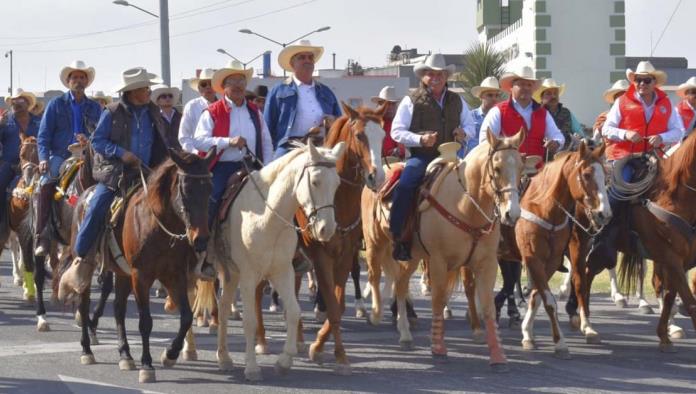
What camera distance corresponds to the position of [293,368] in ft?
38.7

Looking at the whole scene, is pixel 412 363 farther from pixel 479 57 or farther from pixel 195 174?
pixel 479 57

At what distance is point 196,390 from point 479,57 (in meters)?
32.1

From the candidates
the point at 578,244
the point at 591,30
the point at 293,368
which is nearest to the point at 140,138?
the point at 293,368

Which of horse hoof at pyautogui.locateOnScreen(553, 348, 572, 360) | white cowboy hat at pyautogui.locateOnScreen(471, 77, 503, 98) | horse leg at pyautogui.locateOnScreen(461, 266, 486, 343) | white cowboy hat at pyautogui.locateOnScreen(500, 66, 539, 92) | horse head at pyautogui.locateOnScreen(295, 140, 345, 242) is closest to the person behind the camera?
horse head at pyautogui.locateOnScreen(295, 140, 345, 242)

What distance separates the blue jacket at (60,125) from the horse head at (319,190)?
4.18 m

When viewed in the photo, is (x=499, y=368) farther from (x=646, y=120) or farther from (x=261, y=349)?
(x=646, y=120)

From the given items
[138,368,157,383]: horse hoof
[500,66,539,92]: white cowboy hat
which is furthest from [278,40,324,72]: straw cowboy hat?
[138,368,157,383]: horse hoof

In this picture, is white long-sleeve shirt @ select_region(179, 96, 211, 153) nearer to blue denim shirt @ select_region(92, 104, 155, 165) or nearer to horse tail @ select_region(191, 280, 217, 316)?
blue denim shirt @ select_region(92, 104, 155, 165)

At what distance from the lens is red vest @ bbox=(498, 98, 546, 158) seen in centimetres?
1325

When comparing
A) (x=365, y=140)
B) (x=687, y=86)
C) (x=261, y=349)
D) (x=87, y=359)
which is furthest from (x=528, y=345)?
(x=687, y=86)

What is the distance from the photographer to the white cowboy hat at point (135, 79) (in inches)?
477

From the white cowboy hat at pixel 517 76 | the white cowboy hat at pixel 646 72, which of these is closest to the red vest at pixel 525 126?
the white cowboy hat at pixel 517 76

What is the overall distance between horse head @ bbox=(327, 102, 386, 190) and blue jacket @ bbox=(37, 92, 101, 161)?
3741 millimetres

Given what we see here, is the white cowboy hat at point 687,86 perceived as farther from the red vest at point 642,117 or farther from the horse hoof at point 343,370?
the horse hoof at point 343,370
